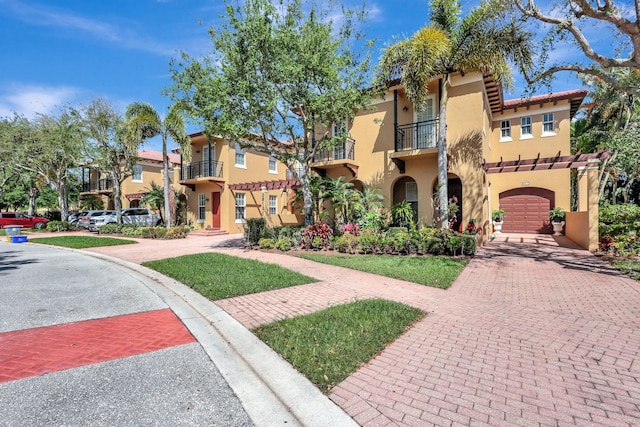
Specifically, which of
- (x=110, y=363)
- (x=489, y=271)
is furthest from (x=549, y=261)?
(x=110, y=363)

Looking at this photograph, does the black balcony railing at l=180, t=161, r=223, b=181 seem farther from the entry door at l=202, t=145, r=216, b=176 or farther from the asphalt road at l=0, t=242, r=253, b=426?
the asphalt road at l=0, t=242, r=253, b=426

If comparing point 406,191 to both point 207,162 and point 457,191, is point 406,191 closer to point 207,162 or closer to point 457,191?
point 457,191

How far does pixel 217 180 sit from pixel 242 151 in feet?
10.2

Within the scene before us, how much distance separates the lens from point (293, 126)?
1349cm

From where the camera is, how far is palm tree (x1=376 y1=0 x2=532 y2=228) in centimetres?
1104

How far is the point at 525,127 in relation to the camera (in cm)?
1792

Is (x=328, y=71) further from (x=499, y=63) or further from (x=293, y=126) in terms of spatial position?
(x=499, y=63)

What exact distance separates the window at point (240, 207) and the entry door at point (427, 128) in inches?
539

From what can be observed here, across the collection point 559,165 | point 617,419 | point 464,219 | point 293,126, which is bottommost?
point 617,419

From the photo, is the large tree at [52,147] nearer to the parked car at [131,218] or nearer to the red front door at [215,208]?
the parked car at [131,218]

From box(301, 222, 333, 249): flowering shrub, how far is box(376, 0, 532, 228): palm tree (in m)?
4.56

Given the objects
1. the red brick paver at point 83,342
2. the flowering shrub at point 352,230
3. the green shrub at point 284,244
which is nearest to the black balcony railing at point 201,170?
the green shrub at point 284,244

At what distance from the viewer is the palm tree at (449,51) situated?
11039 mm

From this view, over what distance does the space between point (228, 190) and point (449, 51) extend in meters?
16.3
